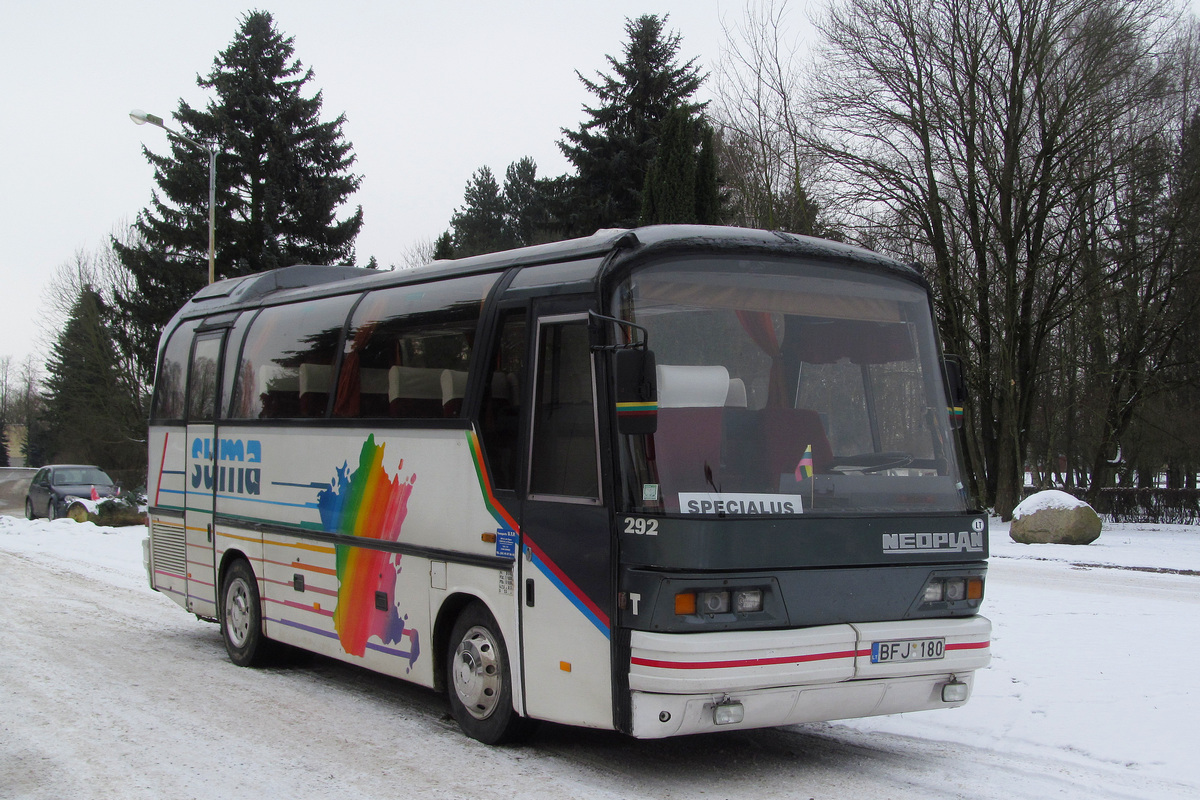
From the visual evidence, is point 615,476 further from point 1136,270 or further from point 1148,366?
point 1148,366

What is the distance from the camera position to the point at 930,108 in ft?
92.3

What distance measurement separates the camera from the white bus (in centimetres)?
577

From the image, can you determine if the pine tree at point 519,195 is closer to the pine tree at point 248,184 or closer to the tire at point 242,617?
the pine tree at point 248,184

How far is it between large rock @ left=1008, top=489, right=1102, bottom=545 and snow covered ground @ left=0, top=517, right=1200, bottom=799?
1126 cm

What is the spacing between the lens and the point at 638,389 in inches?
222

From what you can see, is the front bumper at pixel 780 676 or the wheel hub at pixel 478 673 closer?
the front bumper at pixel 780 676

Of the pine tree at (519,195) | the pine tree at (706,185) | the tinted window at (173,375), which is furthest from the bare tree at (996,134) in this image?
Result: the pine tree at (519,195)

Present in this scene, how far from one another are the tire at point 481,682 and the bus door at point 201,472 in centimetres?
437

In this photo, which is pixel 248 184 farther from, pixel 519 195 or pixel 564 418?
pixel 519 195

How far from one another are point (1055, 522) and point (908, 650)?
691 inches

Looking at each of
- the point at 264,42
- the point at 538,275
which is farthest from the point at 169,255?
the point at 538,275

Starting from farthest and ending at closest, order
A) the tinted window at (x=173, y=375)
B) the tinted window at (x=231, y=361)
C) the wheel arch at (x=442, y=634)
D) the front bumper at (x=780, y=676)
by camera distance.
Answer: the tinted window at (x=173, y=375), the tinted window at (x=231, y=361), the wheel arch at (x=442, y=634), the front bumper at (x=780, y=676)

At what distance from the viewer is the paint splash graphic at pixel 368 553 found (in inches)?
308

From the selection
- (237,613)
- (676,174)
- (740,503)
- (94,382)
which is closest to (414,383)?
(740,503)
